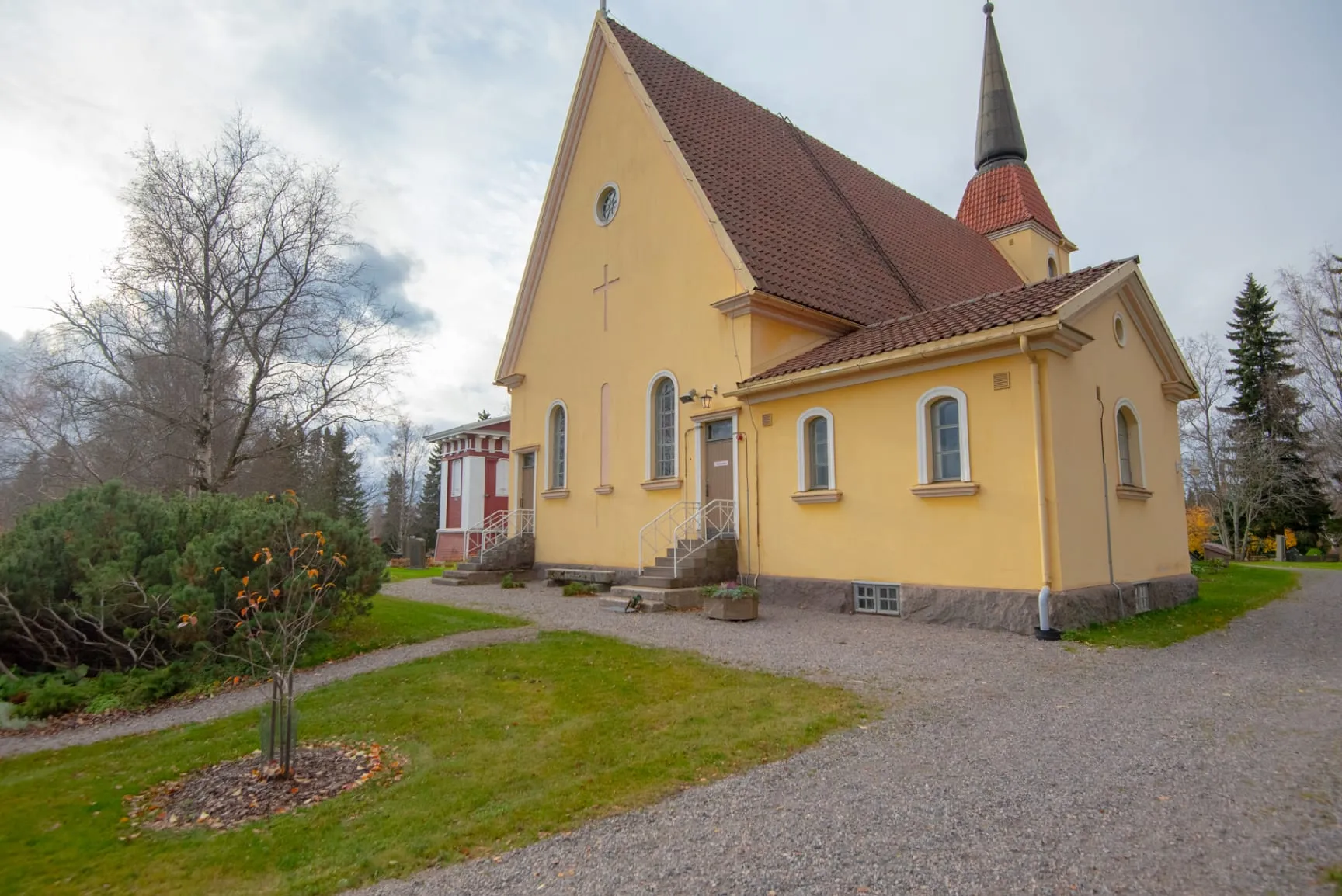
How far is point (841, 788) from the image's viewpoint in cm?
464

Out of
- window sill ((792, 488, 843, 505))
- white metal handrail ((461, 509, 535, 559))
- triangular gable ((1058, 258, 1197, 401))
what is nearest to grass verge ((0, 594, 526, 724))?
window sill ((792, 488, 843, 505))

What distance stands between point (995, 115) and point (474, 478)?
2630cm

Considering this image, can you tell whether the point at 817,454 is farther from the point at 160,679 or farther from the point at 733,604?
the point at 160,679

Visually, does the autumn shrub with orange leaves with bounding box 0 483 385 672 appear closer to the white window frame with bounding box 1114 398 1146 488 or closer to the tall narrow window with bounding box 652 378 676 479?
the tall narrow window with bounding box 652 378 676 479

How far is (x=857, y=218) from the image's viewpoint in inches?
749

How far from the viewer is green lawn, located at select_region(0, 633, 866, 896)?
402cm

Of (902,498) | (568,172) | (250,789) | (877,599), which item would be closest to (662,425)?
(902,498)

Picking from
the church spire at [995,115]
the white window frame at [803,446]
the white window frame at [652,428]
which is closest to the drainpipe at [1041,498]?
the white window frame at [803,446]

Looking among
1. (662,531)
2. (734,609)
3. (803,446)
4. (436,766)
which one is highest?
(803,446)

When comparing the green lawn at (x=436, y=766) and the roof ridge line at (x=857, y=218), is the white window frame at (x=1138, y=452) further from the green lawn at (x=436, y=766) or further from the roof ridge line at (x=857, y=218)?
the green lawn at (x=436, y=766)

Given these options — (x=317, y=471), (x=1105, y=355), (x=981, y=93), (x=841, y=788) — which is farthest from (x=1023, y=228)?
(x=317, y=471)

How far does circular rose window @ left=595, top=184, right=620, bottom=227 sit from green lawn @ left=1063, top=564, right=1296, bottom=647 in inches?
527

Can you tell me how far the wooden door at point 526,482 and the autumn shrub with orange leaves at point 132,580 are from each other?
10209 millimetres

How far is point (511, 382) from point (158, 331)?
28.1 feet
